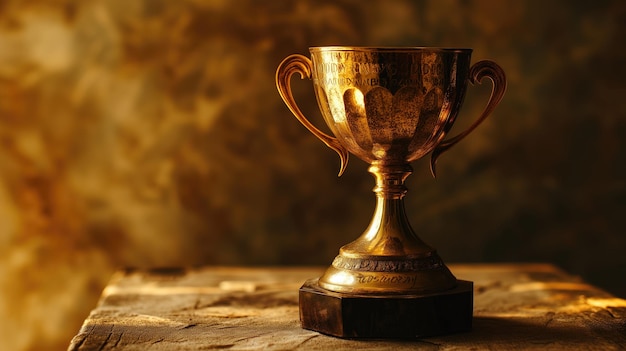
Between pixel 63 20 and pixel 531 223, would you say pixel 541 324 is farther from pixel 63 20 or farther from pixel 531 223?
pixel 63 20

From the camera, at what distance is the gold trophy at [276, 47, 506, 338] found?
1254 millimetres

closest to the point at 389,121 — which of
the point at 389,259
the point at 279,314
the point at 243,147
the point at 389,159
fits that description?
the point at 389,159

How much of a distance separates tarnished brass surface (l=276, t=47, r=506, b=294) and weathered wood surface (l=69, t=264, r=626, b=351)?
0.09 m

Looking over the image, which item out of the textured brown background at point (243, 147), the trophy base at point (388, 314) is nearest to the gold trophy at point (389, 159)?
the trophy base at point (388, 314)

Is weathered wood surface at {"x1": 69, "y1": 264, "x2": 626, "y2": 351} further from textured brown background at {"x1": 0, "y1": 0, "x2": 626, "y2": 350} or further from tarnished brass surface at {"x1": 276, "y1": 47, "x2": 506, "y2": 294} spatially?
textured brown background at {"x1": 0, "y1": 0, "x2": 626, "y2": 350}

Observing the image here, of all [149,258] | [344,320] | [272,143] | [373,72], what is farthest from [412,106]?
[149,258]

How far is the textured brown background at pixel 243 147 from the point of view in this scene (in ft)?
7.01

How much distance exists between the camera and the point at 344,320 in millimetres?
1281

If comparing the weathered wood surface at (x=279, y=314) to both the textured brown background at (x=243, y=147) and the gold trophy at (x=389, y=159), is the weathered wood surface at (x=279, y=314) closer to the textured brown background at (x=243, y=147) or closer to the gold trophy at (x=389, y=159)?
the gold trophy at (x=389, y=159)

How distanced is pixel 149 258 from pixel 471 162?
0.78 metres

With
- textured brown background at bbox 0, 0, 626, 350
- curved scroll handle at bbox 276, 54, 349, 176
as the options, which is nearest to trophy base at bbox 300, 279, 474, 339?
curved scroll handle at bbox 276, 54, 349, 176

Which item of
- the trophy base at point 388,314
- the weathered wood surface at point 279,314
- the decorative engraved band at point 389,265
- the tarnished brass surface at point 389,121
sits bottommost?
the weathered wood surface at point 279,314

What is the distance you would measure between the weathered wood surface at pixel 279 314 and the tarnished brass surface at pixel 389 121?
9 centimetres

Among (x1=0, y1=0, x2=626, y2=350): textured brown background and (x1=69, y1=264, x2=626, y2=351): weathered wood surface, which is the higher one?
(x1=0, y1=0, x2=626, y2=350): textured brown background
